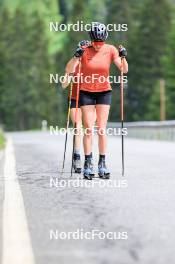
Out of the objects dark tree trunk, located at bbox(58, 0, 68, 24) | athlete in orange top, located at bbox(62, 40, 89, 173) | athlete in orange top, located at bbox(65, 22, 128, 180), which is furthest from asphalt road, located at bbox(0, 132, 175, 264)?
dark tree trunk, located at bbox(58, 0, 68, 24)

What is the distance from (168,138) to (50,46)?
90533 millimetres

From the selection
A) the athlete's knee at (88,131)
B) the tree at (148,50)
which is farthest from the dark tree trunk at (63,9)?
the athlete's knee at (88,131)

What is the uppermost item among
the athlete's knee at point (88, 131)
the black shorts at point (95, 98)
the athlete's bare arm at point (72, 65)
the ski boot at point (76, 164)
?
the athlete's bare arm at point (72, 65)

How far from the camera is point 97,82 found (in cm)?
980

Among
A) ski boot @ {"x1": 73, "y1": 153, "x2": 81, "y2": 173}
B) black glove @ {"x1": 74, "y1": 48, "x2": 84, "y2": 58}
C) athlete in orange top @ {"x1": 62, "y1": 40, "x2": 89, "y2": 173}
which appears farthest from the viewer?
ski boot @ {"x1": 73, "y1": 153, "x2": 81, "y2": 173}

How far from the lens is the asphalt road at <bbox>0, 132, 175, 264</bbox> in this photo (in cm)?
519

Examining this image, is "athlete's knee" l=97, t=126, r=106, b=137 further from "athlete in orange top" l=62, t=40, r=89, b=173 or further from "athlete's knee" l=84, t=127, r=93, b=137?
"athlete in orange top" l=62, t=40, r=89, b=173

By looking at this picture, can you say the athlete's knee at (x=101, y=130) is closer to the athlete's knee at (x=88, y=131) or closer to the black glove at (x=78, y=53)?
the athlete's knee at (x=88, y=131)

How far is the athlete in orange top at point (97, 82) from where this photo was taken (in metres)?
9.69

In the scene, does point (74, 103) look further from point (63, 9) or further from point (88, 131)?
point (63, 9)

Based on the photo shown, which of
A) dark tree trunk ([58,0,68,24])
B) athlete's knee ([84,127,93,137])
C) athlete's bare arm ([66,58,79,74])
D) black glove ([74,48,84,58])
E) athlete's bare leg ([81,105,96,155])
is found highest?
dark tree trunk ([58,0,68,24])

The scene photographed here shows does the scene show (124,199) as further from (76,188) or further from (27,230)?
(27,230)

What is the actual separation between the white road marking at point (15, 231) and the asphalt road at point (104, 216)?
6cm

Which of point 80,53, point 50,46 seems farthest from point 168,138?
point 50,46
